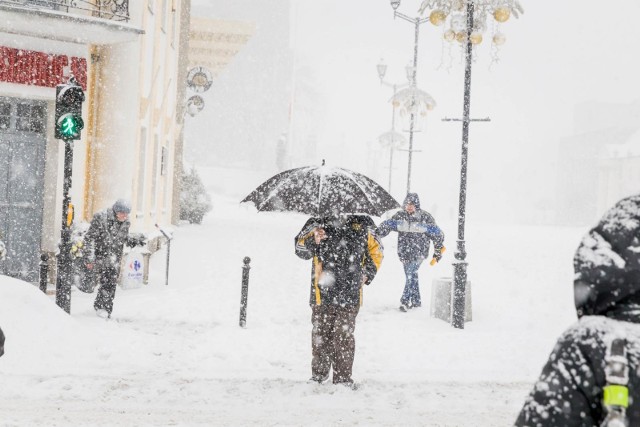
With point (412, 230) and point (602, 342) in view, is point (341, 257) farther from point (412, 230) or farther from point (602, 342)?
point (602, 342)

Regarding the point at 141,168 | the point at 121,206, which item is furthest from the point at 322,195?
the point at 141,168

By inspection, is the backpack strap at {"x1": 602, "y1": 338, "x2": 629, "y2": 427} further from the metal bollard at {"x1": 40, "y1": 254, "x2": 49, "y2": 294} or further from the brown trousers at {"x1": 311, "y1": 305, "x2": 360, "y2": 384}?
the metal bollard at {"x1": 40, "y1": 254, "x2": 49, "y2": 294}

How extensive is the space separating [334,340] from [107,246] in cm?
447

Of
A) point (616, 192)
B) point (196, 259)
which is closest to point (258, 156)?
point (616, 192)

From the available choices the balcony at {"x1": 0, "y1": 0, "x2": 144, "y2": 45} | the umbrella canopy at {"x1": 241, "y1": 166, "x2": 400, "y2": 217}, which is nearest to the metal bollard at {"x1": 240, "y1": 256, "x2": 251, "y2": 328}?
the umbrella canopy at {"x1": 241, "y1": 166, "x2": 400, "y2": 217}

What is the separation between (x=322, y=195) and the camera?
641 cm

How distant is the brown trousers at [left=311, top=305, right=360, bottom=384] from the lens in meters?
6.46

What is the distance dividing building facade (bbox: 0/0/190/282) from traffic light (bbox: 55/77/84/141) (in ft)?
7.41

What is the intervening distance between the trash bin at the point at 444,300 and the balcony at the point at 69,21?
22.2 ft

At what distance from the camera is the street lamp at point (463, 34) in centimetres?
977

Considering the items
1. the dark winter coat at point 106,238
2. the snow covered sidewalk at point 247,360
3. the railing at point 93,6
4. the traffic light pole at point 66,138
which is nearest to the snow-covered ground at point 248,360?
the snow covered sidewalk at point 247,360

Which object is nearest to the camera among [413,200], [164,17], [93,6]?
[413,200]

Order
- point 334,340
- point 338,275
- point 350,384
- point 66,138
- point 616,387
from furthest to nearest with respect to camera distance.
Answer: point 66,138, point 350,384, point 334,340, point 338,275, point 616,387

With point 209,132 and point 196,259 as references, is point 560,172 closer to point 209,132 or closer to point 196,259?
point 209,132
